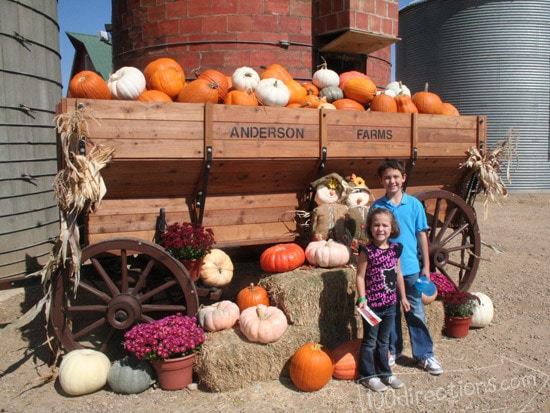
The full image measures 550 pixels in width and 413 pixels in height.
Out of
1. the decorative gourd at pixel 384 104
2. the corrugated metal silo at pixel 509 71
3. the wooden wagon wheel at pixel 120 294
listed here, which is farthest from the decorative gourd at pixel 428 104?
the corrugated metal silo at pixel 509 71

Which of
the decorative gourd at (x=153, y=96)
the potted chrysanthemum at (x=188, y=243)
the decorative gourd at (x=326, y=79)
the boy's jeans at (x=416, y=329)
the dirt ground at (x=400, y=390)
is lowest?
the dirt ground at (x=400, y=390)

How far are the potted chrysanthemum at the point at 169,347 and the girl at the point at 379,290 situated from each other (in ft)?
4.21

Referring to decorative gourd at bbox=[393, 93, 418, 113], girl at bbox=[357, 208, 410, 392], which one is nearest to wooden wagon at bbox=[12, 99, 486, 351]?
decorative gourd at bbox=[393, 93, 418, 113]

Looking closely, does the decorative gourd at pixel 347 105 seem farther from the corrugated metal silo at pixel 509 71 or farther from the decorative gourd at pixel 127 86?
the corrugated metal silo at pixel 509 71

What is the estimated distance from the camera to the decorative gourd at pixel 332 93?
5.75m

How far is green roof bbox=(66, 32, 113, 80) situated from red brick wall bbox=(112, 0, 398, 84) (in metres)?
17.9

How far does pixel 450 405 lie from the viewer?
3.43m

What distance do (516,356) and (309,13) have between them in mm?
5415

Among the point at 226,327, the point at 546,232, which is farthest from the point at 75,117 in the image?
the point at 546,232

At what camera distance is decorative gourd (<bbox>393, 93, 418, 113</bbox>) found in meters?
5.37

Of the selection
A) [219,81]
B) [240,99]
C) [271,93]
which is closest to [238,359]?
[240,99]

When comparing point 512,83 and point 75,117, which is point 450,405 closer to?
point 75,117

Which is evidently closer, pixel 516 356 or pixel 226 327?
pixel 226 327

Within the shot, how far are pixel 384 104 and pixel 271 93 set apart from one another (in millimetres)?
1403
